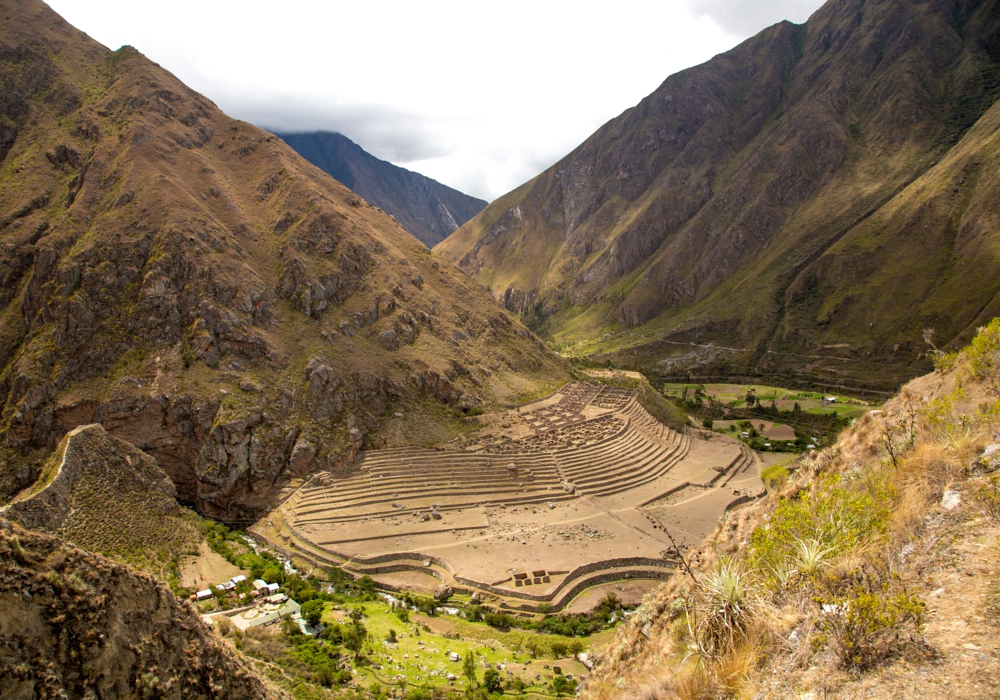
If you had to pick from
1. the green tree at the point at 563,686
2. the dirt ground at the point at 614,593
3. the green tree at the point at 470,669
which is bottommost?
the dirt ground at the point at 614,593

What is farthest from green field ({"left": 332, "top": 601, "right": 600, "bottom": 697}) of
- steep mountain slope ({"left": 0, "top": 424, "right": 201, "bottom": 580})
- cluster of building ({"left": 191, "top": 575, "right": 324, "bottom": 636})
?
steep mountain slope ({"left": 0, "top": 424, "right": 201, "bottom": 580})

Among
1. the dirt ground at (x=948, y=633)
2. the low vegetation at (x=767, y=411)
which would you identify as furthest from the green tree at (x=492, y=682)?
the low vegetation at (x=767, y=411)

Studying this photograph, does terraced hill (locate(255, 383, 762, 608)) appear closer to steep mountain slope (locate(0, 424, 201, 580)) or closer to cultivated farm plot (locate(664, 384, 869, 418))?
steep mountain slope (locate(0, 424, 201, 580))

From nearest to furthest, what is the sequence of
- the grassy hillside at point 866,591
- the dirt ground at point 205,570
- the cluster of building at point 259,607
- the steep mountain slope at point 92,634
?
the grassy hillside at point 866,591 < the steep mountain slope at point 92,634 < the cluster of building at point 259,607 < the dirt ground at point 205,570

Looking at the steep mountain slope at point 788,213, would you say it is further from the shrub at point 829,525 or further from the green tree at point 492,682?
the shrub at point 829,525

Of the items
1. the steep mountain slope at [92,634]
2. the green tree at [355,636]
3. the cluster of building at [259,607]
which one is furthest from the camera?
the cluster of building at [259,607]

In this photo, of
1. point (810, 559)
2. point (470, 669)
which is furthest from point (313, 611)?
point (810, 559)

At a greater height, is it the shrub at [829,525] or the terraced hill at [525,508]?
the shrub at [829,525]
